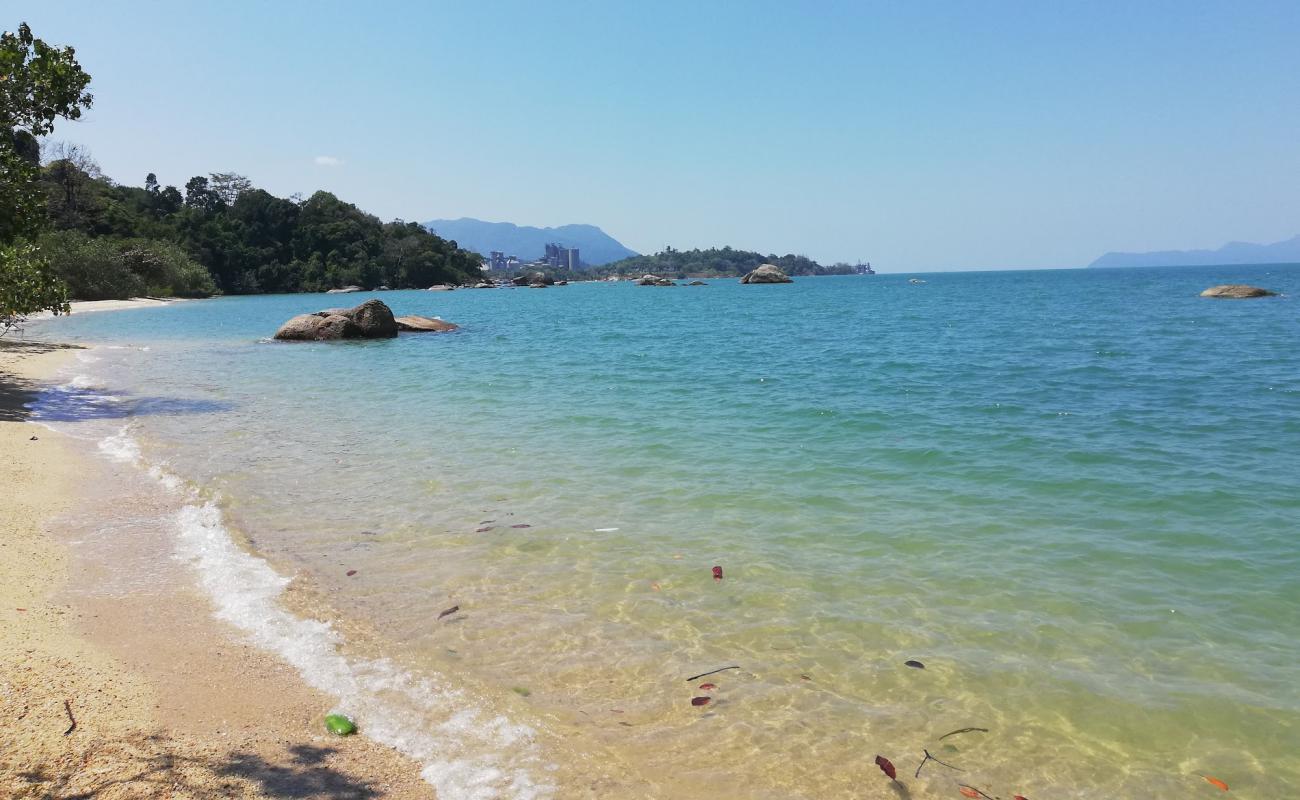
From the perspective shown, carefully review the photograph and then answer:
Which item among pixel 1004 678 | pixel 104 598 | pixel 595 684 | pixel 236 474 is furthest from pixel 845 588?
pixel 236 474

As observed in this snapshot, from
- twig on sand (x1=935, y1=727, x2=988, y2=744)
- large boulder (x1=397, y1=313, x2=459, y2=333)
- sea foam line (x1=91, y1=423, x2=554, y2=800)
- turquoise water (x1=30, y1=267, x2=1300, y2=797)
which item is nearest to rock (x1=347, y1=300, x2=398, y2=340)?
large boulder (x1=397, y1=313, x2=459, y2=333)

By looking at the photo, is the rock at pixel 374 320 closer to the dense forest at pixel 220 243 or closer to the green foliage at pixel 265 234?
the dense forest at pixel 220 243

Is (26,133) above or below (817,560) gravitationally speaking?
above

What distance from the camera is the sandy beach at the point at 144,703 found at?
3.54 metres

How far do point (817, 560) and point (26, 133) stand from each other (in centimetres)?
1758

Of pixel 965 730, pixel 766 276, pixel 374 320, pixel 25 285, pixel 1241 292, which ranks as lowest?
pixel 965 730

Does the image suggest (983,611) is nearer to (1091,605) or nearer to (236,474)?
(1091,605)

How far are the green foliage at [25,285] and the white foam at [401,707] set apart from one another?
11.3m

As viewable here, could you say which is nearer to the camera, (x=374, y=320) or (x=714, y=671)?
(x=714, y=671)

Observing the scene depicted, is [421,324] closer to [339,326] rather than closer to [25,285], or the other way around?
[339,326]

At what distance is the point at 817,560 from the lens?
22.9ft

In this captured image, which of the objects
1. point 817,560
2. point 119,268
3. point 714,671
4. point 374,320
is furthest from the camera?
point 119,268

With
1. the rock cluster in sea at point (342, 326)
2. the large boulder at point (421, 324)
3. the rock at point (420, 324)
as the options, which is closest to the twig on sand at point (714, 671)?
the rock cluster in sea at point (342, 326)

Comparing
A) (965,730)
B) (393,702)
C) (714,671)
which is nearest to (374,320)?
(393,702)
